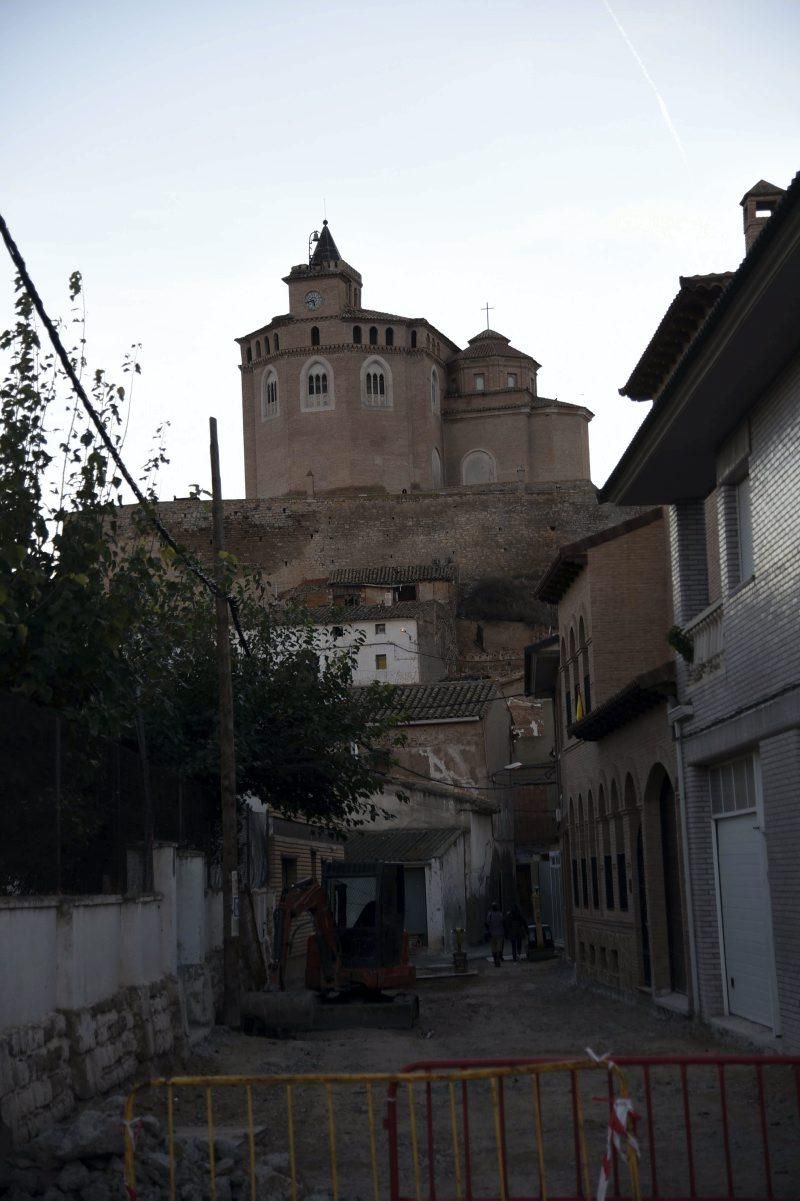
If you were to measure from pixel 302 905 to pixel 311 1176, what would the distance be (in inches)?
456

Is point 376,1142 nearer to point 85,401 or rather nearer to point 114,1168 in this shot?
point 114,1168

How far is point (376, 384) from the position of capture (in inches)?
3364

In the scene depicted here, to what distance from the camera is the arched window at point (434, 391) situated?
287 ft

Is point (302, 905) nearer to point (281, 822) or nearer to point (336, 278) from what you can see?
point (281, 822)

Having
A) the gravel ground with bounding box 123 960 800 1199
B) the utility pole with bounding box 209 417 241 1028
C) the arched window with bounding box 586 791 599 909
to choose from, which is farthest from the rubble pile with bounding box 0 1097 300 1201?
the arched window with bounding box 586 791 599 909

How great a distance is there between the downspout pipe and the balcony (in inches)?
17.5

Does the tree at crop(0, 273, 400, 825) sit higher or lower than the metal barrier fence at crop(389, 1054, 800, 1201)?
higher

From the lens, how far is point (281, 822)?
2916 cm

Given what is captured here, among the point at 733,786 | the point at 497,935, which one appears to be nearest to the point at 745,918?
the point at 733,786

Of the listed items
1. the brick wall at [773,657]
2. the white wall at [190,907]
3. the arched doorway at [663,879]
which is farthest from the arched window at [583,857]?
the brick wall at [773,657]

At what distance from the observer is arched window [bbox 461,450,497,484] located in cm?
8981

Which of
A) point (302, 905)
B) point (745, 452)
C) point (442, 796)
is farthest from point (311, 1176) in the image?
point (442, 796)

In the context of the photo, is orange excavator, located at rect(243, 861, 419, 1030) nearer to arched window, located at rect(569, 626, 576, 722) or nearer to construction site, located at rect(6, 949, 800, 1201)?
construction site, located at rect(6, 949, 800, 1201)

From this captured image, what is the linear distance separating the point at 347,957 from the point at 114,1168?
551 inches
